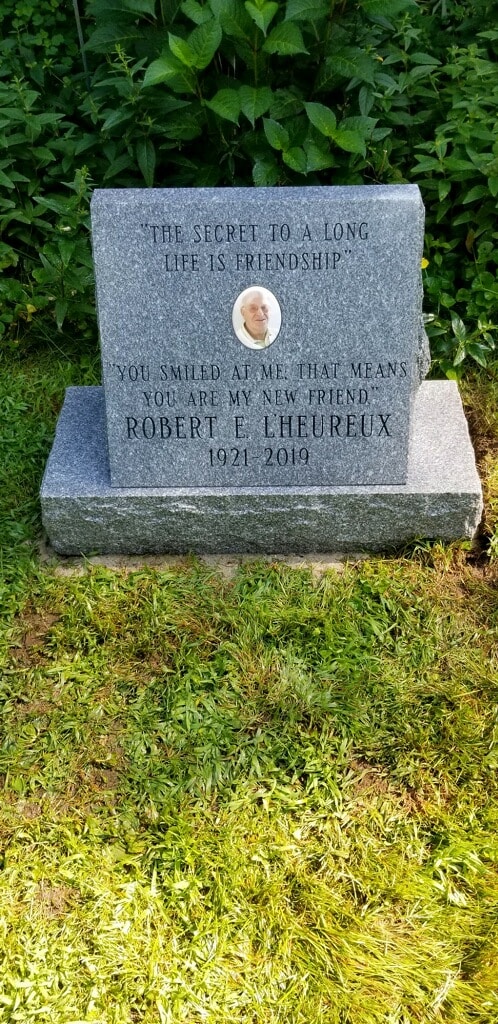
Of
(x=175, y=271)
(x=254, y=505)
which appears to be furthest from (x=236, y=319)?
(x=254, y=505)

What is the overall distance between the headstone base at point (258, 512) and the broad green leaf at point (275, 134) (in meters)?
1.26

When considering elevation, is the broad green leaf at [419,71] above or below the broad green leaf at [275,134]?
above

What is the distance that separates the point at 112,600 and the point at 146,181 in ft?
5.71

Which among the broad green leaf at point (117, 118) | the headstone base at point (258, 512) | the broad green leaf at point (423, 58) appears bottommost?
the headstone base at point (258, 512)

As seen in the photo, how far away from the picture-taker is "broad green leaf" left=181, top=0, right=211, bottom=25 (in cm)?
374

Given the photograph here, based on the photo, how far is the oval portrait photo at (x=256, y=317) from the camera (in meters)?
3.29

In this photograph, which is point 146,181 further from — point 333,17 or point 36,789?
point 36,789

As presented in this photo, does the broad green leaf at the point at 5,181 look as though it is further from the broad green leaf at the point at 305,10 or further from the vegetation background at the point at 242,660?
the broad green leaf at the point at 305,10

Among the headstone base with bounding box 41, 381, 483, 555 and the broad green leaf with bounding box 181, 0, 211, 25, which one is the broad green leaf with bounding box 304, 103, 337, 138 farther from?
the headstone base with bounding box 41, 381, 483, 555

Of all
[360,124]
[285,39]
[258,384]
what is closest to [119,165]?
[285,39]

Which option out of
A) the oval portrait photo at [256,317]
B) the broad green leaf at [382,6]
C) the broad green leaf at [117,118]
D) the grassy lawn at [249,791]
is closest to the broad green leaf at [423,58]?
the broad green leaf at [382,6]

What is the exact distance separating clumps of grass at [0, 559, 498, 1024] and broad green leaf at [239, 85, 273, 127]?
5.46ft

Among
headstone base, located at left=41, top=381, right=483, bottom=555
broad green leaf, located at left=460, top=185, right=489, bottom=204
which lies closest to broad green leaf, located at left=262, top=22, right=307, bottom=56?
broad green leaf, located at left=460, top=185, right=489, bottom=204

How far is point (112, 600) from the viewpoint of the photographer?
3414 mm
